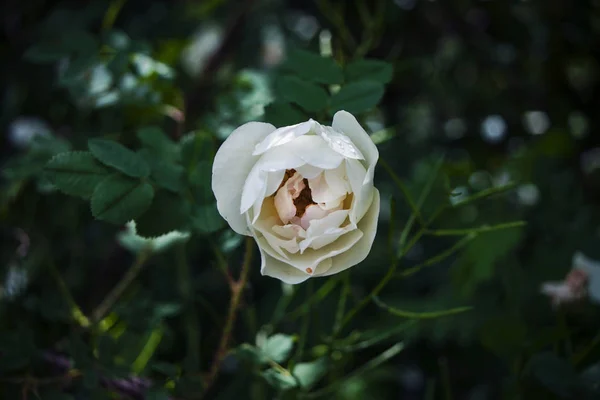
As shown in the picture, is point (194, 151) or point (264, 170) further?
point (194, 151)

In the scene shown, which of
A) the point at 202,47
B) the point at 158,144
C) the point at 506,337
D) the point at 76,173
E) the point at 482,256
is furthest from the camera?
the point at 202,47

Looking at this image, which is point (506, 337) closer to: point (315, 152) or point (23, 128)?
point (315, 152)

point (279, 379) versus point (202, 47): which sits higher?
point (279, 379)

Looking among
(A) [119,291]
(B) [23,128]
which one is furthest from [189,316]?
(B) [23,128]

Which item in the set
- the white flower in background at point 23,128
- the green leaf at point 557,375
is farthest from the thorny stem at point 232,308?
the white flower in background at point 23,128

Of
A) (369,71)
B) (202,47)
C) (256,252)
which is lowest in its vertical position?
(202,47)

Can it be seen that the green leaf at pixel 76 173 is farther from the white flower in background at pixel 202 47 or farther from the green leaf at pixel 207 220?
the white flower in background at pixel 202 47
